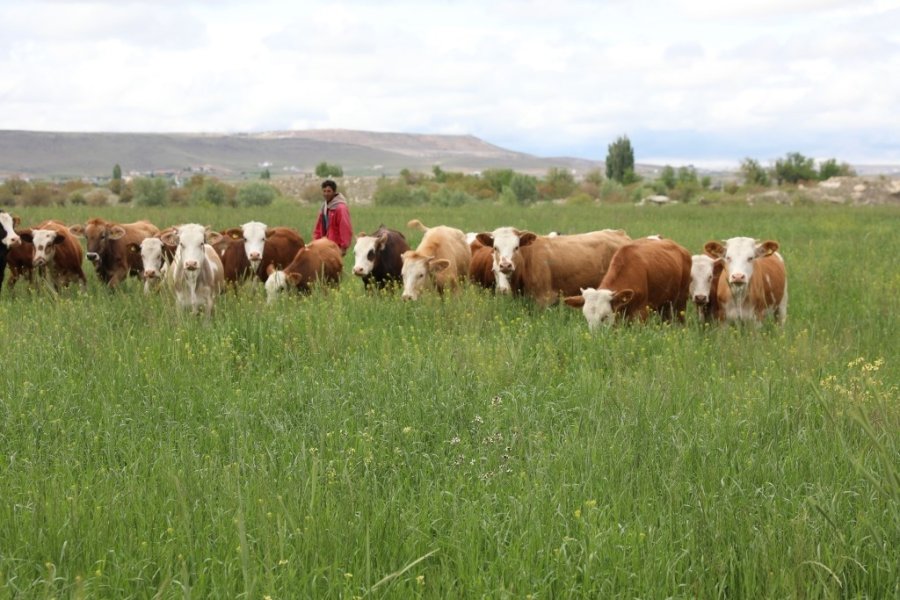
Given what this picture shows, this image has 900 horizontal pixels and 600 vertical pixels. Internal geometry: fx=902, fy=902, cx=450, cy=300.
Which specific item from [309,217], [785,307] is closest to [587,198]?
[309,217]

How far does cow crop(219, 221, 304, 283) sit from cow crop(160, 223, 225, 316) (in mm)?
955

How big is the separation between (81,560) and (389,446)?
2243mm

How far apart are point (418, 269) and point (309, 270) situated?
5.73ft

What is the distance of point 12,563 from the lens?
4.24 m

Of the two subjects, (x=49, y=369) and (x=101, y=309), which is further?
(x=101, y=309)

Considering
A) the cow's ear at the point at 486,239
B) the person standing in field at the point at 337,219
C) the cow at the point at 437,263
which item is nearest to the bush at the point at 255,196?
the person standing in field at the point at 337,219

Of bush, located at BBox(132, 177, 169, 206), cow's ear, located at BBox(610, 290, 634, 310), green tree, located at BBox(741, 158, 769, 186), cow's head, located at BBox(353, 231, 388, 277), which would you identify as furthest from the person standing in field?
green tree, located at BBox(741, 158, 769, 186)

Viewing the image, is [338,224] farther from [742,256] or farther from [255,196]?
[255,196]

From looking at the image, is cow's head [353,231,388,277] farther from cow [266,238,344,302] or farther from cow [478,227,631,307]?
cow [478,227,631,307]

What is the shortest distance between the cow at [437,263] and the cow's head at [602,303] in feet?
7.54

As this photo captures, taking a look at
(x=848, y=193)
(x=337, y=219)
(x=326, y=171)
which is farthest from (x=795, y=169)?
(x=337, y=219)

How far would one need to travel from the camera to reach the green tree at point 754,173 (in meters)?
80.9

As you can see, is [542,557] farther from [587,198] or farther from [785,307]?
[587,198]

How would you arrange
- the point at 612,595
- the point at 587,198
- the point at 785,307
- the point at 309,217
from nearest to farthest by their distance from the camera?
the point at 612,595
the point at 785,307
the point at 309,217
the point at 587,198
